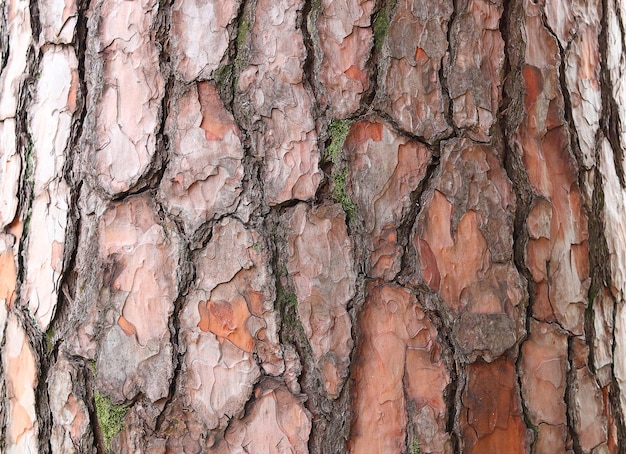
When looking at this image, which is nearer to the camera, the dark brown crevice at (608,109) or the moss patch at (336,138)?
the moss patch at (336,138)

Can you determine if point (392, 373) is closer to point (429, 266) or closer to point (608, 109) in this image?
point (429, 266)

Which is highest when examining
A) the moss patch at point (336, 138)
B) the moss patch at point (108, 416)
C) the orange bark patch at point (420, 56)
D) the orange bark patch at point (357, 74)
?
the orange bark patch at point (420, 56)

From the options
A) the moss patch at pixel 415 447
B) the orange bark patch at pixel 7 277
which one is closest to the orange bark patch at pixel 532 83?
the moss patch at pixel 415 447

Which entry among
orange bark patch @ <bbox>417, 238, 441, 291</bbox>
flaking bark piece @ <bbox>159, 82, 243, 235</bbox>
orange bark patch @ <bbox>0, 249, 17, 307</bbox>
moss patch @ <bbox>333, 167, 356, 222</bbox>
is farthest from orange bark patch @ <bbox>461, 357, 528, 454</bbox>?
orange bark patch @ <bbox>0, 249, 17, 307</bbox>

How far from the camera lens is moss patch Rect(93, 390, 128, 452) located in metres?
0.98

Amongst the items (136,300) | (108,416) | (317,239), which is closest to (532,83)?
(317,239)

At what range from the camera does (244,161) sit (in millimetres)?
948

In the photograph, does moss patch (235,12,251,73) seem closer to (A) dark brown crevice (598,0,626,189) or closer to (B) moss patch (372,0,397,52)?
(B) moss patch (372,0,397,52)

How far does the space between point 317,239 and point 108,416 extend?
0.38 meters

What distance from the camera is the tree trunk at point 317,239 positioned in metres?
0.94

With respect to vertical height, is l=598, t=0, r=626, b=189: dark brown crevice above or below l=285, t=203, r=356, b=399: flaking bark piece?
above

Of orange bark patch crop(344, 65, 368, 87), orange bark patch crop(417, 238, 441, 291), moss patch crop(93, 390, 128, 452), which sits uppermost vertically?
orange bark patch crop(344, 65, 368, 87)

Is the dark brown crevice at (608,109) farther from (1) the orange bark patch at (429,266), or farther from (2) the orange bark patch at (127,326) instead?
(2) the orange bark patch at (127,326)

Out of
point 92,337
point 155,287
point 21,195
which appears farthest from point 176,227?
point 21,195
